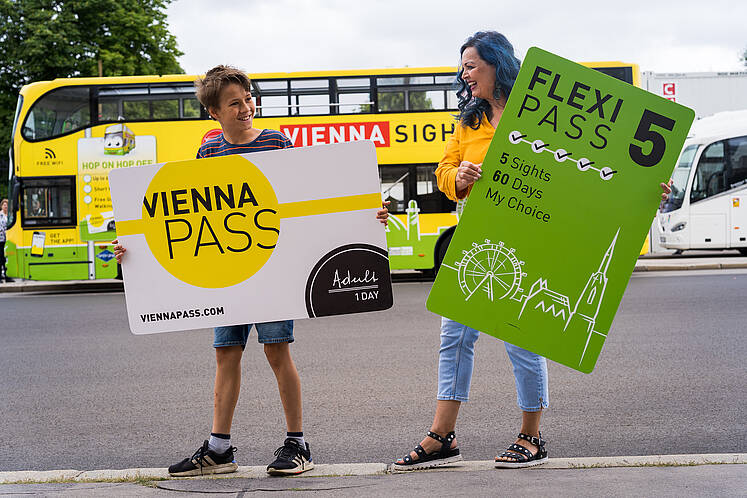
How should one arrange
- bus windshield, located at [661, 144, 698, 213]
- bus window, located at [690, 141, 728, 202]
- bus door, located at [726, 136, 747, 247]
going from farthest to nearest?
bus windshield, located at [661, 144, 698, 213], bus window, located at [690, 141, 728, 202], bus door, located at [726, 136, 747, 247]

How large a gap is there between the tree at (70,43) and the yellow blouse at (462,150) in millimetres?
27850

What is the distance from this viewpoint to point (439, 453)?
3.75m

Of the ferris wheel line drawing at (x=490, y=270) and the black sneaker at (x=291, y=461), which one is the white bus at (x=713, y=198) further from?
the black sneaker at (x=291, y=461)

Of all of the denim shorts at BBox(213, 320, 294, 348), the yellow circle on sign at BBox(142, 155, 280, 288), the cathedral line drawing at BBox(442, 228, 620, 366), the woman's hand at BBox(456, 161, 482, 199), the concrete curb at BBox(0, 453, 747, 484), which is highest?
the woman's hand at BBox(456, 161, 482, 199)

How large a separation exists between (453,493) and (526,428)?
0.58 metres

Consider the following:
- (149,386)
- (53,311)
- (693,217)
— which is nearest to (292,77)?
(53,311)

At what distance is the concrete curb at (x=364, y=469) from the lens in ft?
12.1

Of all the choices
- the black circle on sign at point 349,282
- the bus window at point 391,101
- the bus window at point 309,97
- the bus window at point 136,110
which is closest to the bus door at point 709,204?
the bus window at point 391,101

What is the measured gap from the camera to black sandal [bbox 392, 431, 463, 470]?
372 cm

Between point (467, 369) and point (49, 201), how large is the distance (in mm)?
13305

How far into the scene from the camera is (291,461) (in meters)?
3.68

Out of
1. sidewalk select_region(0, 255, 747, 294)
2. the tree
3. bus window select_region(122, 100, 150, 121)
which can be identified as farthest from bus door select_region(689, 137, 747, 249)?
the tree

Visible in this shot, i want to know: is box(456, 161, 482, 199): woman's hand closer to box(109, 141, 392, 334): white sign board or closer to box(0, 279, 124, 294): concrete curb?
box(109, 141, 392, 334): white sign board

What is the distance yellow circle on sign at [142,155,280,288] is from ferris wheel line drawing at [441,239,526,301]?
82cm
